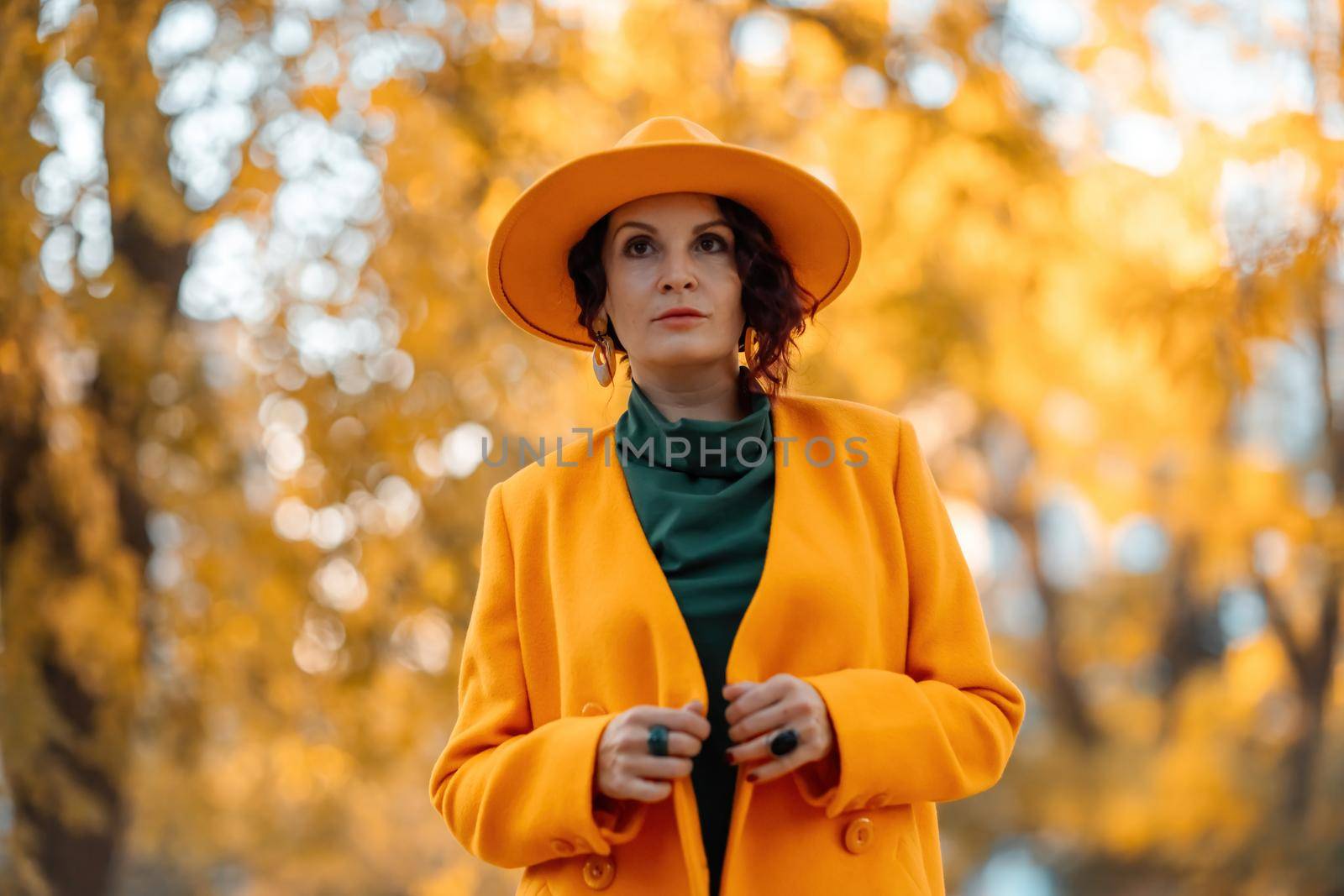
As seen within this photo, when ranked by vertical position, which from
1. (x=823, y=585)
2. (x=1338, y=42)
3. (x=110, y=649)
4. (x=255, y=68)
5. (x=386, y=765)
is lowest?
(x=386, y=765)

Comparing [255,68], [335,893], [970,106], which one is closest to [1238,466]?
[970,106]

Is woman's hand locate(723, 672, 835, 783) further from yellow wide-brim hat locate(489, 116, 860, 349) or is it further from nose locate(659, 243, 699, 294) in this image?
yellow wide-brim hat locate(489, 116, 860, 349)

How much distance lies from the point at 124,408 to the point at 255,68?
1.23 meters

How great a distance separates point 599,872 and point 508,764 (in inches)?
6.3

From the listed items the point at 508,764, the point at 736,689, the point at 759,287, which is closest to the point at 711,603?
the point at 736,689

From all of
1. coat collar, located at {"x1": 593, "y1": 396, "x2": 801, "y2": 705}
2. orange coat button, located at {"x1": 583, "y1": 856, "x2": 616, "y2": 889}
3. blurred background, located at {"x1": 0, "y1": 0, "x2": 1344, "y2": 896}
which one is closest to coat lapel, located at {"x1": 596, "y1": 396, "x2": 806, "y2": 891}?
coat collar, located at {"x1": 593, "y1": 396, "x2": 801, "y2": 705}

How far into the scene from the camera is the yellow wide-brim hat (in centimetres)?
166

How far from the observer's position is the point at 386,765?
4.88 metres

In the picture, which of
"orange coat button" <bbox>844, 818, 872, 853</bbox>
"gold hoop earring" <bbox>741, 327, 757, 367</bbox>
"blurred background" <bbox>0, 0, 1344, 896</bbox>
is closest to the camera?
"orange coat button" <bbox>844, 818, 872, 853</bbox>

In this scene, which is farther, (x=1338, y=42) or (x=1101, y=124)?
(x=1101, y=124)

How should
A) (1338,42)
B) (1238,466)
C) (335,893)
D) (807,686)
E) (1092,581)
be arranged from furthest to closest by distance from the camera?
1. (1092,581)
2. (335,893)
3. (1238,466)
4. (1338,42)
5. (807,686)

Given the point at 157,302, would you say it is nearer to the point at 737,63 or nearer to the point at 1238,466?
the point at 737,63

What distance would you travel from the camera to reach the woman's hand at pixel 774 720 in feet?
4.69

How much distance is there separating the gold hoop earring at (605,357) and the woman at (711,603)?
0.07 feet
